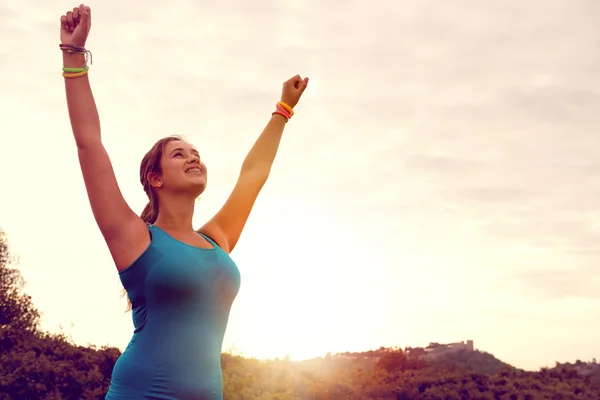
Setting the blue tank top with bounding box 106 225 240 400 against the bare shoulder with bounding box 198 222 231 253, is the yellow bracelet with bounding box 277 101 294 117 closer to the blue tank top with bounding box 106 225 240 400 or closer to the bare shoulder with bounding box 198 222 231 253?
the bare shoulder with bounding box 198 222 231 253

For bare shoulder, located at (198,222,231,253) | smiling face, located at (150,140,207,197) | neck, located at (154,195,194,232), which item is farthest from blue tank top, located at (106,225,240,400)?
bare shoulder, located at (198,222,231,253)

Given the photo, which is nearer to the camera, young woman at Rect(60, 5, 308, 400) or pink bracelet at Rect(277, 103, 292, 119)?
young woman at Rect(60, 5, 308, 400)

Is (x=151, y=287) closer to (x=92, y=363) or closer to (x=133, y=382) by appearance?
(x=133, y=382)

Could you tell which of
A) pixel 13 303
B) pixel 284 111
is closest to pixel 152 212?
pixel 284 111

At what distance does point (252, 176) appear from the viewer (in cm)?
469

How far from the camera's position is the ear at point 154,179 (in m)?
3.96

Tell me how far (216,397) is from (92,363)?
26.5 feet

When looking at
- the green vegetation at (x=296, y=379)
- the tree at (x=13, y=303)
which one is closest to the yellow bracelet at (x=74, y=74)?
the green vegetation at (x=296, y=379)

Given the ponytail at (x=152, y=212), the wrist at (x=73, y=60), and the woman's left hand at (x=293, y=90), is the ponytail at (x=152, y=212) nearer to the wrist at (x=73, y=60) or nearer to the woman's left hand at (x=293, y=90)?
the wrist at (x=73, y=60)

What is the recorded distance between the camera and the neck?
12.8ft

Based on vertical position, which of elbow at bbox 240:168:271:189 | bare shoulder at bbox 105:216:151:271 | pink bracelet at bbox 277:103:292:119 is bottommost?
bare shoulder at bbox 105:216:151:271

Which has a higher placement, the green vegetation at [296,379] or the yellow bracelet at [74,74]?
the yellow bracelet at [74,74]

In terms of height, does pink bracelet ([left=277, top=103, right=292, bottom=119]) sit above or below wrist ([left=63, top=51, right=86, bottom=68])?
above

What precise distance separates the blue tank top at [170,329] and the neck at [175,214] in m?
0.29
